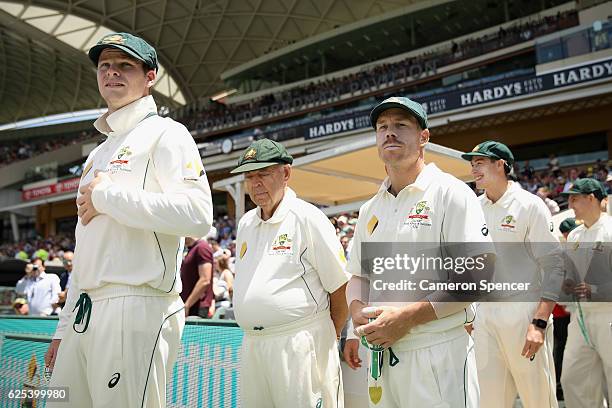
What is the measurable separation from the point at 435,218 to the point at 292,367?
3.53 ft

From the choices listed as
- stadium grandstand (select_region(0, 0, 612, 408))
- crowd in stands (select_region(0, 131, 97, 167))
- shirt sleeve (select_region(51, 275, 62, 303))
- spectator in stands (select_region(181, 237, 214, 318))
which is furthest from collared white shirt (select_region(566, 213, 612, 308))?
crowd in stands (select_region(0, 131, 97, 167))

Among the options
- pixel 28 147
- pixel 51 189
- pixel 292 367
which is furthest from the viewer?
pixel 28 147

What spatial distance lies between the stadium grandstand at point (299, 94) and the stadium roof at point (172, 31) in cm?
12

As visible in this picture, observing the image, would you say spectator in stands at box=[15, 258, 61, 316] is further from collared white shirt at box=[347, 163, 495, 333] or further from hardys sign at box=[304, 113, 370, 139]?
hardys sign at box=[304, 113, 370, 139]

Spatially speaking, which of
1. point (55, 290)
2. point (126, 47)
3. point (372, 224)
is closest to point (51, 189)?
point (55, 290)

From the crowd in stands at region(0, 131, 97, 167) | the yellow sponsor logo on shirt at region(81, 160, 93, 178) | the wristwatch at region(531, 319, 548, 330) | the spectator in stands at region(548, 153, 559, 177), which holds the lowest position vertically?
the wristwatch at region(531, 319, 548, 330)

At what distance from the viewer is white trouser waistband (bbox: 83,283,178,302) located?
7.42 feet

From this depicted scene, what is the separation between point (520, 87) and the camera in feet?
72.2

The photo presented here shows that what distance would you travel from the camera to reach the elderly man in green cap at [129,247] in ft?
7.25

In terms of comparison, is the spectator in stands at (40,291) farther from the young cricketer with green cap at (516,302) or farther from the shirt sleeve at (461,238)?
the shirt sleeve at (461,238)

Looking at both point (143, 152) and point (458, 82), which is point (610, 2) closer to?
point (458, 82)

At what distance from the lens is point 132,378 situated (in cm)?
219

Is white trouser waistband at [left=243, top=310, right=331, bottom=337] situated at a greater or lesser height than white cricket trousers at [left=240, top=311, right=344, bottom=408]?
greater

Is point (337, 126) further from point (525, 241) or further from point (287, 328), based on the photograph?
point (287, 328)
